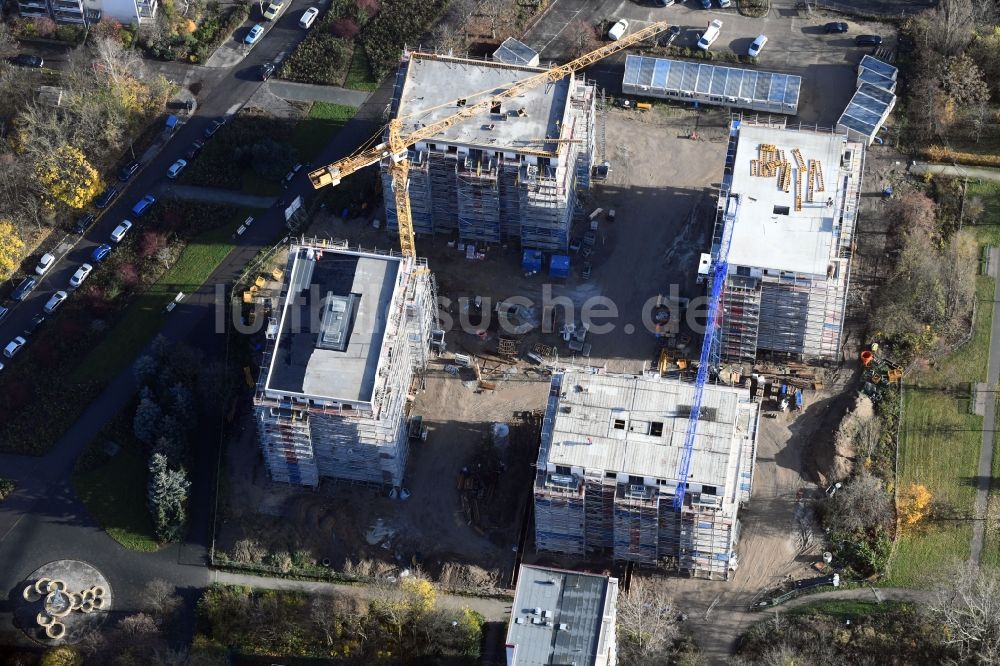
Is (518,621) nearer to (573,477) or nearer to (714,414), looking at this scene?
(573,477)

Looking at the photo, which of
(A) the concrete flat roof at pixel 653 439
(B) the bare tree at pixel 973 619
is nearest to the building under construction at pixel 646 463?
(A) the concrete flat roof at pixel 653 439

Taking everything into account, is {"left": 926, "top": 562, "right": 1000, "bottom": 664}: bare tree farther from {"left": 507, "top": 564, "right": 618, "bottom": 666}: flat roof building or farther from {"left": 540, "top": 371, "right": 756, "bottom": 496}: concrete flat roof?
{"left": 507, "top": 564, "right": 618, "bottom": 666}: flat roof building

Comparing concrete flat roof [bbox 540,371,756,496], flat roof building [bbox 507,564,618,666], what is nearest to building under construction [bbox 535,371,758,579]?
concrete flat roof [bbox 540,371,756,496]

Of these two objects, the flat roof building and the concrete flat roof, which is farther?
the concrete flat roof

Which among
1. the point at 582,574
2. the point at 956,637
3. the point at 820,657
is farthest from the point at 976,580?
the point at 582,574

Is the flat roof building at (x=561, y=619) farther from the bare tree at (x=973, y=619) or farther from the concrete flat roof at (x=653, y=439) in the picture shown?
the bare tree at (x=973, y=619)

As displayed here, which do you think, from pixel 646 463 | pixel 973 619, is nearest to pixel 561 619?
pixel 646 463
